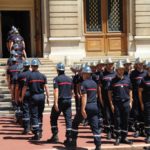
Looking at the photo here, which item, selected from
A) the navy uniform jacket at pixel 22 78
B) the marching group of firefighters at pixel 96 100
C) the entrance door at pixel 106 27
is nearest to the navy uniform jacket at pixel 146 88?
the marching group of firefighters at pixel 96 100

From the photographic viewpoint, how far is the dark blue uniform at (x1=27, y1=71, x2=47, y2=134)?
42.6 ft

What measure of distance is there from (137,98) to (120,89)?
151cm

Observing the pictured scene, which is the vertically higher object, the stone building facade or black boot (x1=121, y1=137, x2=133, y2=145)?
the stone building facade

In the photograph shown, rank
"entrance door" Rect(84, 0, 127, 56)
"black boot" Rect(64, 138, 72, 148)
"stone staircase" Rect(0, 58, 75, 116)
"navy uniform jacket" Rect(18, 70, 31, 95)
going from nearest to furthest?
"black boot" Rect(64, 138, 72, 148), "navy uniform jacket" Rect(18, 70, 31, 95), "stone staircase" Rect(0, 58, 75, 116), "entrance door" Rect(84, 0, 127, 56)

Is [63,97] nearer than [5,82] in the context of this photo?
Yes

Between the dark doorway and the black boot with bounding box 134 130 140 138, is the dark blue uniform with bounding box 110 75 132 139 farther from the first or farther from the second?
the dark doorway

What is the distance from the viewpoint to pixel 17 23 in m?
26.5

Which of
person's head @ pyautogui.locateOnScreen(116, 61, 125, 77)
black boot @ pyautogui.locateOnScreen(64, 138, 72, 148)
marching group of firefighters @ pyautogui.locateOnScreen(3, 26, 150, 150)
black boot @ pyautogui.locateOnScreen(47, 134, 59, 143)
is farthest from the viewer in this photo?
black boot @ pyautogui.locateOnScreen(47, 134, 59, 143)

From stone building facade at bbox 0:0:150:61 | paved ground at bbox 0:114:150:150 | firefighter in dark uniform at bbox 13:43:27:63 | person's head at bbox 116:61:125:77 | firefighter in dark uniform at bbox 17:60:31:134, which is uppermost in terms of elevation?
stone building facade at bbox 0:0:150:61

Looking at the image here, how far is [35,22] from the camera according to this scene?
82.9 feet

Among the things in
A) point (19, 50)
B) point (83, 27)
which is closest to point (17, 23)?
point (83, 27)

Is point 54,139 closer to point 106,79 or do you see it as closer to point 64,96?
point 64,96

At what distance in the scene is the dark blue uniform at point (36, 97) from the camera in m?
13.0

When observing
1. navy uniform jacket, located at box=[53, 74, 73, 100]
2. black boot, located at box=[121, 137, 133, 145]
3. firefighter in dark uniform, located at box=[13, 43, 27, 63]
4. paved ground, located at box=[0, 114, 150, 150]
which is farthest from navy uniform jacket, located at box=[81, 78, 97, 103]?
firefighter in dark uniform, located at box=[13, 43, 27, 63]
